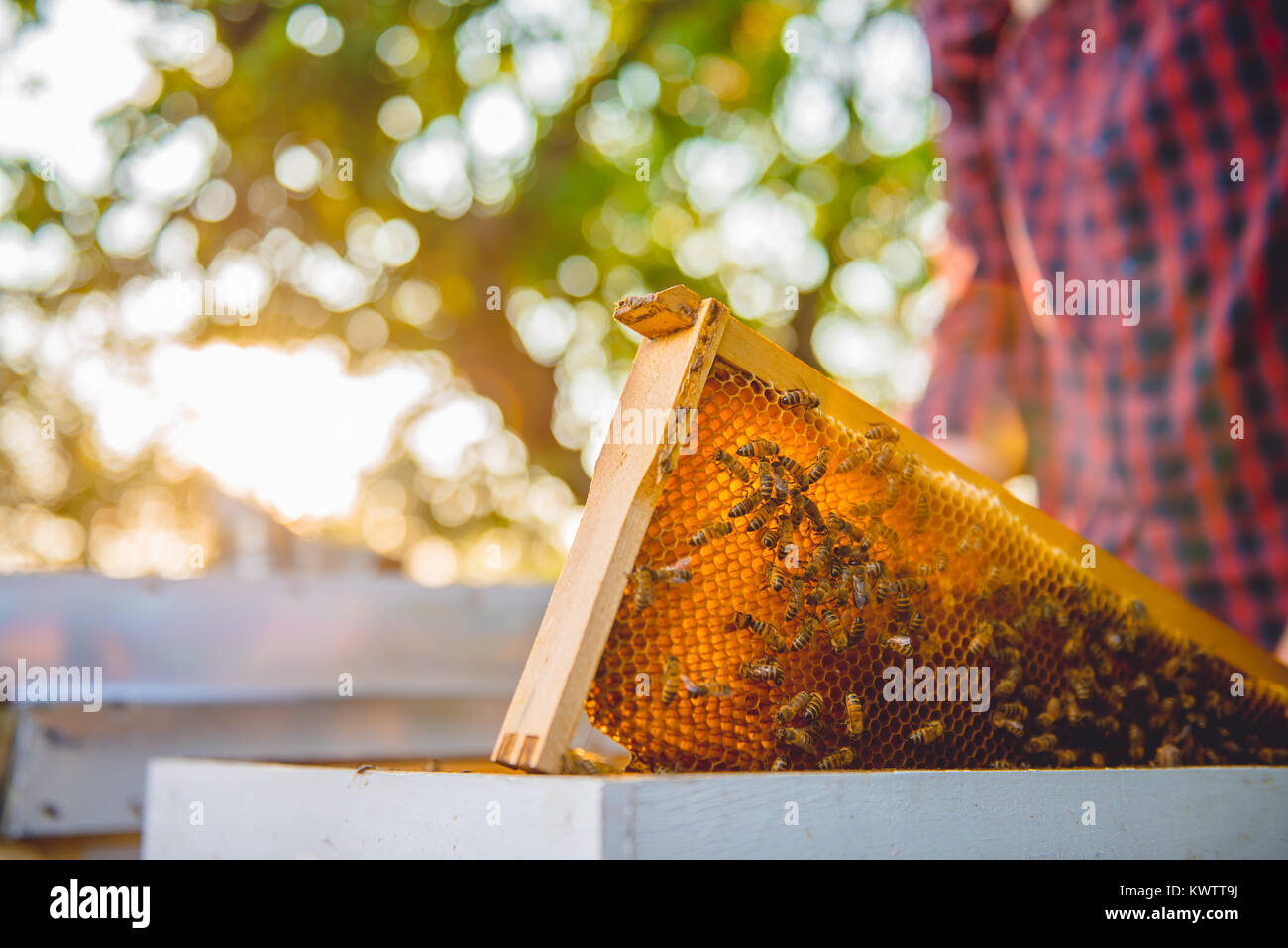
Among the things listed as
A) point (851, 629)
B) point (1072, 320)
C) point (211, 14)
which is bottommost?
point (851, 629)

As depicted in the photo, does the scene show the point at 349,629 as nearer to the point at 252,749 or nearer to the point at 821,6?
the point at 252,749

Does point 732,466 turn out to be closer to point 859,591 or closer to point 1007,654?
point 859,591

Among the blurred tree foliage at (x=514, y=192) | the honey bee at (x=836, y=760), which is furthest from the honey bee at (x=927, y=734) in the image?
the blurred tree foliage at (x=514, y=192)

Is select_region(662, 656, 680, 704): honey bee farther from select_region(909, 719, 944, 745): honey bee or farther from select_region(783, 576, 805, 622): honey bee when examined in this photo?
select_region(909, 719, 944, 745): honey bee

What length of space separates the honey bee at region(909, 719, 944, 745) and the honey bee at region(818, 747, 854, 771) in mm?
102

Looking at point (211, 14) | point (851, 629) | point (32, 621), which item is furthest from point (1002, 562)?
point (211, 14)

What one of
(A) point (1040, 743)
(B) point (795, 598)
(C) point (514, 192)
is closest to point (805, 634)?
(B) point (795, 598)

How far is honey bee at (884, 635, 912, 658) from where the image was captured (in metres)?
1.30

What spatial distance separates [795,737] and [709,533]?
0.28 meters

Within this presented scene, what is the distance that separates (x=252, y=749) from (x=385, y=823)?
207 centimetres

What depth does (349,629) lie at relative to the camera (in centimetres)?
314

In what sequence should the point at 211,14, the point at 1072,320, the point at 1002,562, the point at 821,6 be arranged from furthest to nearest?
the point at 821,6
the point at 211,14
the point at 1072,320
the point at 1002,562

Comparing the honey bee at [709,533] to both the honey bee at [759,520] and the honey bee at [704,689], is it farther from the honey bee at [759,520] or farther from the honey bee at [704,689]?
the honey bee at [704,689]

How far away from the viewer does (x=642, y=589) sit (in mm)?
1130
